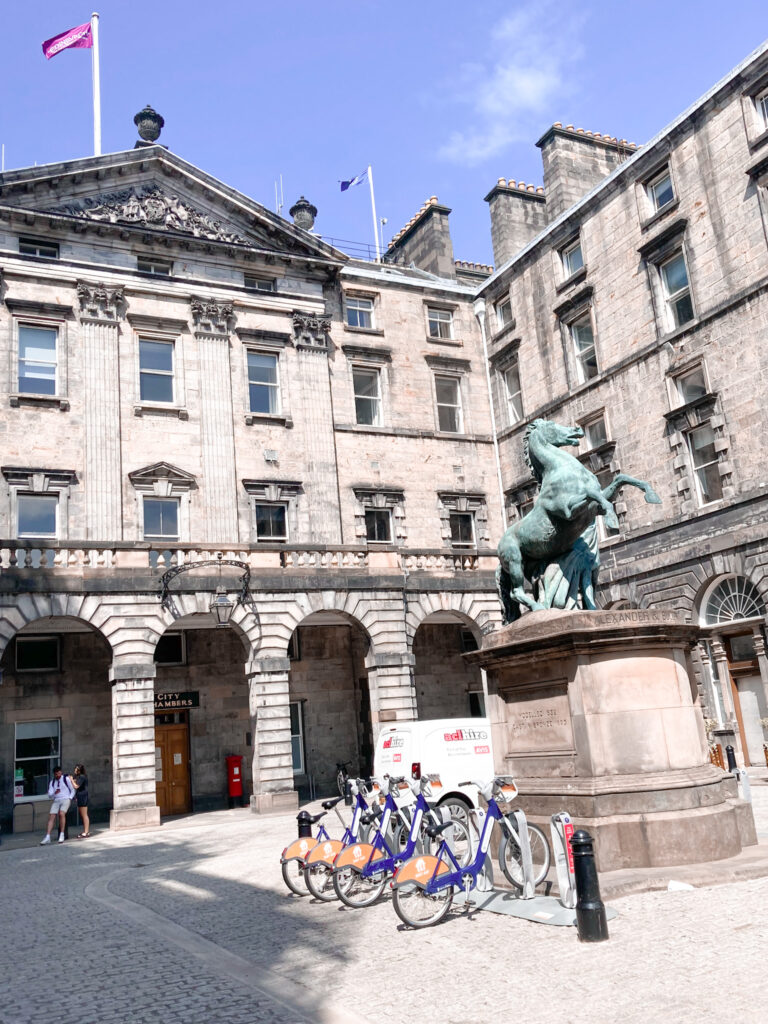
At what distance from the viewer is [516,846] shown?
Result: 10.3 meters

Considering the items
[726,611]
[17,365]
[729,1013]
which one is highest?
[17,365]

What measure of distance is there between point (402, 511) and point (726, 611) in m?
12.1

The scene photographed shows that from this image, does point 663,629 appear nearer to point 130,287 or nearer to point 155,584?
point 155,584

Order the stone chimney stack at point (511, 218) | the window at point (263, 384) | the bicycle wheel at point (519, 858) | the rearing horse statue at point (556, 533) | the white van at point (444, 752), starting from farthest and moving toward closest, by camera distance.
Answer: the stone chimney stack at point (511, 218), the window at point (263, 384), the white van at point (444, 752), the rearing horse statue at point (556, 533), the bicycle wheel at point (519, 858)

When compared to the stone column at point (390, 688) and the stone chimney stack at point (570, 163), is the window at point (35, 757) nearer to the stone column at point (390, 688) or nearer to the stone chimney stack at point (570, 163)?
the stone column at point (390, 688)

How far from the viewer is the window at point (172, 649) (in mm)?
29641

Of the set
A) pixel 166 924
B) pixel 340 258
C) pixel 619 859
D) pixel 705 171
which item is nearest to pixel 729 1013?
pixel 619 859

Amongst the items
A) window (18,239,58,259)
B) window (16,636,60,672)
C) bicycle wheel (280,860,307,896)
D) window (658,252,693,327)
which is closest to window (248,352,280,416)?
window (18,239,58,259)

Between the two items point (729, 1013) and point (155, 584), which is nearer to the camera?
point (729, 1013)

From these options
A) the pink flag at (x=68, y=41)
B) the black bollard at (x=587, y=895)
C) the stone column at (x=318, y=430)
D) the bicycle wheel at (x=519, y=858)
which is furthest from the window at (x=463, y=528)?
the black bollard at (x=587, y=895)

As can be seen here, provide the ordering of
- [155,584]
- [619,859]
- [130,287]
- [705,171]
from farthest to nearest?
[130,287], [705,171], [155,584], [619,859]

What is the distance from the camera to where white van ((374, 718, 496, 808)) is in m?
18.3

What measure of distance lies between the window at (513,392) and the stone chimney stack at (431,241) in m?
7.38

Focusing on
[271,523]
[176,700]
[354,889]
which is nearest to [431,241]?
[271,523]
